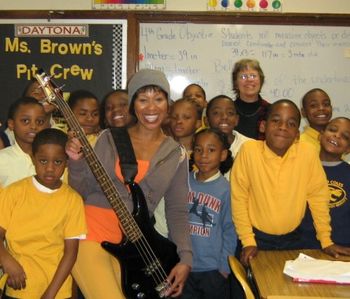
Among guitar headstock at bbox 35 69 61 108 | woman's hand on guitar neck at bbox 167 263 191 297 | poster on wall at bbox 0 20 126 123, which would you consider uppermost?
poster on wall at bbox 0 20 126 123

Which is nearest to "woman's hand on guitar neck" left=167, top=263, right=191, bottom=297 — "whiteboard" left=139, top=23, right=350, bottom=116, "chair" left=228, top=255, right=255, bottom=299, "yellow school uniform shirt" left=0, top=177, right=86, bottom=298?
"chair" left=228, top=255, right=255, bottom=299

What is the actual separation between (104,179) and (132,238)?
11.1 inches

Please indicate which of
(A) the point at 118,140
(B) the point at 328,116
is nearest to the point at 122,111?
(A) the point at 118,140

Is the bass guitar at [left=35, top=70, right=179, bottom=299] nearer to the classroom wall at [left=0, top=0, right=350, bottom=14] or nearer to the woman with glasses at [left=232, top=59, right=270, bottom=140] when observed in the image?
the woman with glasses at [left=232, top=59, right=270, bottom=140]

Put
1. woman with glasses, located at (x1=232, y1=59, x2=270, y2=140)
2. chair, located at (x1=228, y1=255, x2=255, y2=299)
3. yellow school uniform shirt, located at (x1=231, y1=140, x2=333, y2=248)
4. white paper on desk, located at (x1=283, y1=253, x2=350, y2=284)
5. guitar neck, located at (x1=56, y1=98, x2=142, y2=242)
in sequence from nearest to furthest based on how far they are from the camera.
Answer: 1. white paper on desk, located at (x1=283, y1=253, x2=350, y2=284)
2. chair, located at (x1=228, y1=255, x2=255, y2=299)
3. guitar neck, located at (x1=56, y1=98, x2=142, y2=242)
4. yellow school uniform shirt, located at (x1=231, y1=140, x2=333, y2=248)
5. woman with glasses, located at (x1=232, y1=59, x2=270, y2=140)

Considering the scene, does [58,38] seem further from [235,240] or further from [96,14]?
[235,240]

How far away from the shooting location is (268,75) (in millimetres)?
4000

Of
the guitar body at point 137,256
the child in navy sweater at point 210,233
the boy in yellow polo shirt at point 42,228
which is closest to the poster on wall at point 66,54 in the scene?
the child in navy sweater at point 210,233

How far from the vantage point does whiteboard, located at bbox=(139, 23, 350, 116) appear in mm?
3947

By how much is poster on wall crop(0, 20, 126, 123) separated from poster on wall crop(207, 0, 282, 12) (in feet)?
2.74

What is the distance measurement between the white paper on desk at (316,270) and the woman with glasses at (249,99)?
54.8 inches

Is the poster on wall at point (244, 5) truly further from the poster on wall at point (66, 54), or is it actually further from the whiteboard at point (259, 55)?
the poster on wall at point (66, 54)

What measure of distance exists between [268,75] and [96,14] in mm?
1642

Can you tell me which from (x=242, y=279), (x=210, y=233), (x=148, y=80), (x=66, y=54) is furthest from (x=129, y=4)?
(x=242, y=279)
